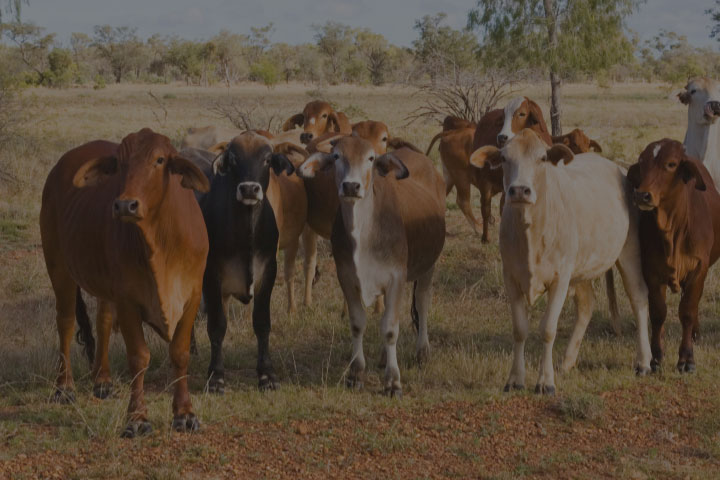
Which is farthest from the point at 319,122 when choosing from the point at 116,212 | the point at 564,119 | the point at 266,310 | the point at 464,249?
the point at 564,119

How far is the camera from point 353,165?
7.09 m

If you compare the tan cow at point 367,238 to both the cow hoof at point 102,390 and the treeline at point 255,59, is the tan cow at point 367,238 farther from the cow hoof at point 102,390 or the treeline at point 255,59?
the treeline at point 255,59

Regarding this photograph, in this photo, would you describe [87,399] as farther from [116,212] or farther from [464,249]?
[464,249]

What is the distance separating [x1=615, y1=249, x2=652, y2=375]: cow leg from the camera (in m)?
7.72

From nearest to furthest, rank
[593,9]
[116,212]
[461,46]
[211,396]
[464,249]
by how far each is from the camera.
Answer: [116,212] → [211,396] → [464,249] → [593,9] → [461,46]

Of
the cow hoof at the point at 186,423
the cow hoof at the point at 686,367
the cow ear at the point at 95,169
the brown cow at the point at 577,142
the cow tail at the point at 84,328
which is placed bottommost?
the cow hoof at the point at 686,367

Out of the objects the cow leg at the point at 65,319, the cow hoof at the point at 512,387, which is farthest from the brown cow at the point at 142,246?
the cow hoof at the point at 512,387

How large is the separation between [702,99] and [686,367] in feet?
14.1

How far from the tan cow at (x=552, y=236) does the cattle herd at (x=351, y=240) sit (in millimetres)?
14

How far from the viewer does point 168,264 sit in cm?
604

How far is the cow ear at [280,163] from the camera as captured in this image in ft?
24.3

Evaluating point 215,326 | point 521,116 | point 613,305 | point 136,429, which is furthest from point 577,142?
point 136,429

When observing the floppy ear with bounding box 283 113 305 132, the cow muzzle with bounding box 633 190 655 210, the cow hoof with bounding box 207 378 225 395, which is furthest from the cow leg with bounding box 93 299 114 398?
the floppy ear with bounding box 283 113 305 132

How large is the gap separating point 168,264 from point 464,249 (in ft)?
22.8
